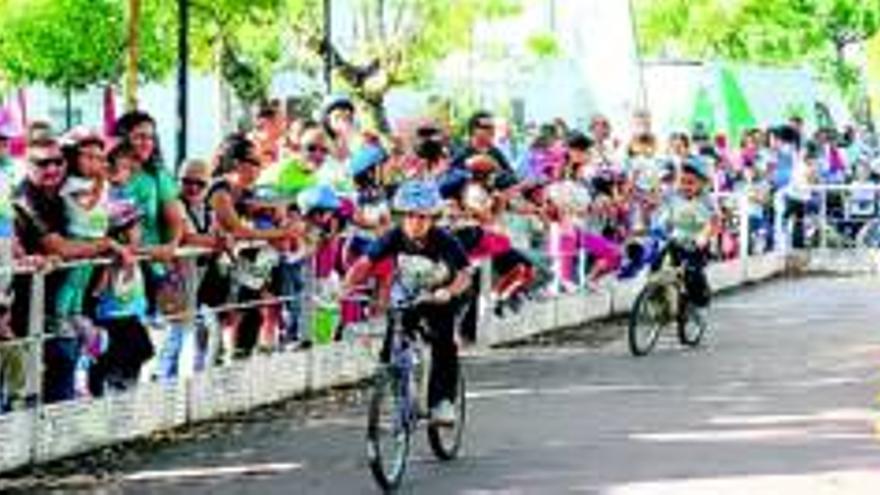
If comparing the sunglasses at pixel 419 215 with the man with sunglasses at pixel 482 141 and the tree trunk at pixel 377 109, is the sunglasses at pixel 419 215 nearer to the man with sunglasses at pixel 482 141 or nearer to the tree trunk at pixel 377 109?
the man with sunglasses at pixel 482 141

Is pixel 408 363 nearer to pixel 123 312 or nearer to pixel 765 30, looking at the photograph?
pixel 123 312

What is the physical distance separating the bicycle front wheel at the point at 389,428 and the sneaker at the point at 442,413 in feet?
1.77

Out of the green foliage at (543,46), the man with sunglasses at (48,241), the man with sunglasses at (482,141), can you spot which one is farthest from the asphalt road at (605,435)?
the green foliage at (543,46)

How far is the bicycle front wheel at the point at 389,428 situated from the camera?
11812mm

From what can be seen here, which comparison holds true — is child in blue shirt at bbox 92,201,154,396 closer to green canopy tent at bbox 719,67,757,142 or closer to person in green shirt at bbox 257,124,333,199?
person in green shirt at bbox 257,124,333,199

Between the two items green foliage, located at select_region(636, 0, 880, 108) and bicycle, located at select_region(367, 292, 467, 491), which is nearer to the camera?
bicycle, located at select_region(367, 292, 467, 491)

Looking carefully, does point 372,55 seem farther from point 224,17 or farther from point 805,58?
point 805,58

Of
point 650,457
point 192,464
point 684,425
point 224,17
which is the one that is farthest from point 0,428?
point 224,17

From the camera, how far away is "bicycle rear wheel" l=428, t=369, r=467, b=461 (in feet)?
42.6

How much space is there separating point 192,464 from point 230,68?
29.0 metres

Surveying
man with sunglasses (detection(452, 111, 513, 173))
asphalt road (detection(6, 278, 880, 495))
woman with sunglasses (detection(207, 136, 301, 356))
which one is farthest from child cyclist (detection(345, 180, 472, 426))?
man with sunglasses (detection(452, 111, 513, 173))

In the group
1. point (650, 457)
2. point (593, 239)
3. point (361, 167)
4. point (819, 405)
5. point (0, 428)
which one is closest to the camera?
point (0, 428)

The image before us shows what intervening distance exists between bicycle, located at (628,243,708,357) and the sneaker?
6648 mm

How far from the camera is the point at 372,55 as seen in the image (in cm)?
3950
